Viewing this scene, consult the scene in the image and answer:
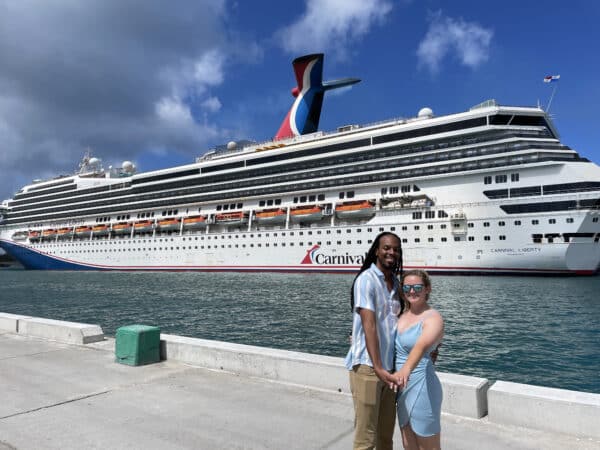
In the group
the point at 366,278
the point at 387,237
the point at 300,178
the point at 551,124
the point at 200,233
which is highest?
the point at 551,124

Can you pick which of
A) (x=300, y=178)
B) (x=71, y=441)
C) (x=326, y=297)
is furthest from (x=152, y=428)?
(x=300, y=178)

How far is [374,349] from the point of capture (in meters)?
2.47

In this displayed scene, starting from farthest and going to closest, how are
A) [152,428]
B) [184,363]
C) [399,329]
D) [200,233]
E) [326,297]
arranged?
[200,233]
[326,297]
[184,363]
[152,428]
[399,329]

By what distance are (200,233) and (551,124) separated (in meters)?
31.8

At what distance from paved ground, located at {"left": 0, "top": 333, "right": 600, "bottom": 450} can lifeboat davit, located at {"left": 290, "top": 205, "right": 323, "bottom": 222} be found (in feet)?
98.2

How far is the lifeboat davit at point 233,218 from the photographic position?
131 ft

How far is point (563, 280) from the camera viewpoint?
967 inches

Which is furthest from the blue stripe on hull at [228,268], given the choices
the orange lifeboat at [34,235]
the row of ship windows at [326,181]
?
the row of ship windows at [326,181]

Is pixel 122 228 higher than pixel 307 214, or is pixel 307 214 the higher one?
pixel 307 214

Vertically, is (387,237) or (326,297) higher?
(387,237)

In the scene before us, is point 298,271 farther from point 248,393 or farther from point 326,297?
point 248,393

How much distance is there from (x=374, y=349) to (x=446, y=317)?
40.5 ft

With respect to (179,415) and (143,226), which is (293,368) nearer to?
(179,415)

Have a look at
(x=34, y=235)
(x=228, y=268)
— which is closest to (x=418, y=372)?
(x=228, y=268)
